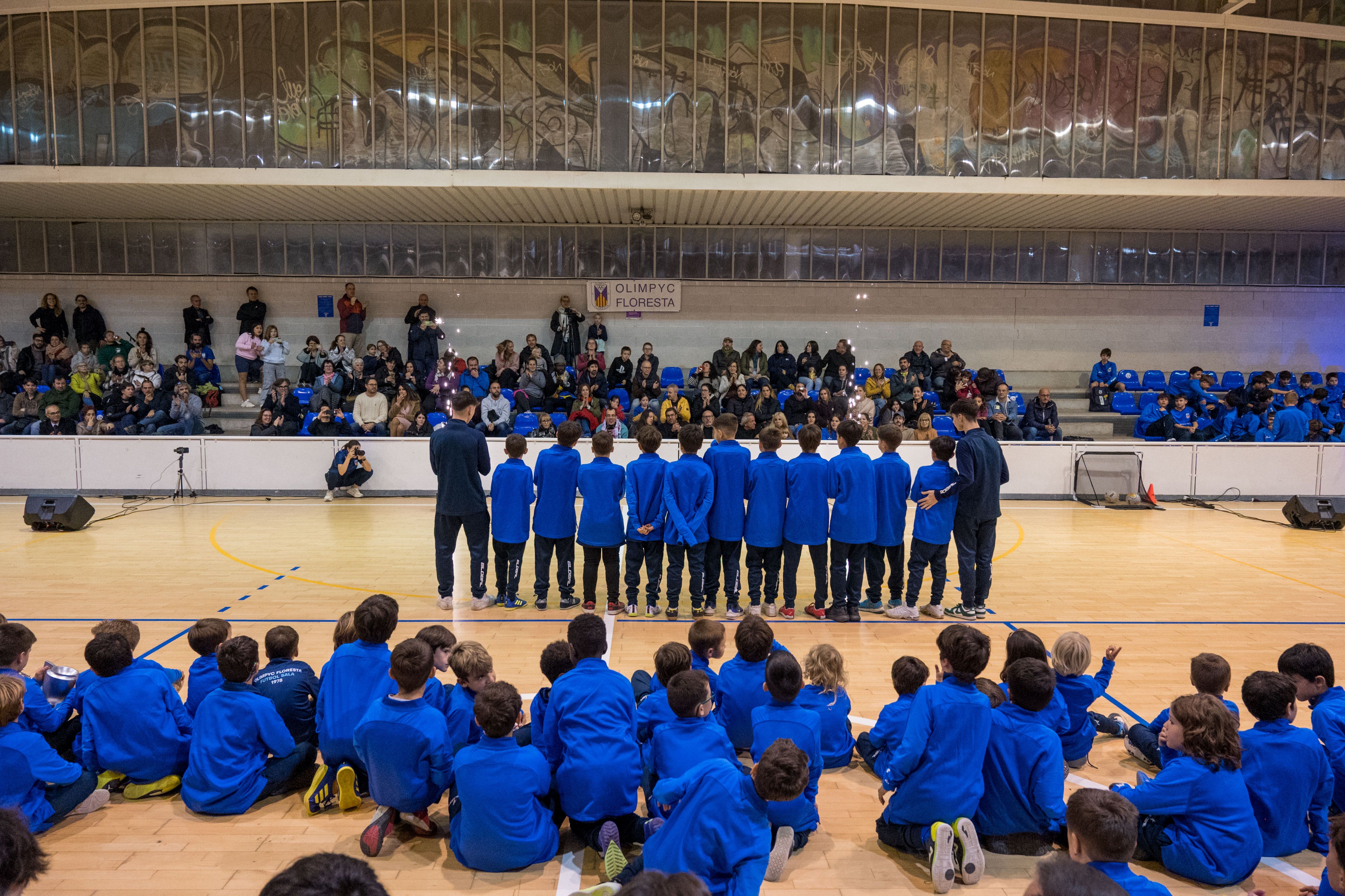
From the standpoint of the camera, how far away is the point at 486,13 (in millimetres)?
14406

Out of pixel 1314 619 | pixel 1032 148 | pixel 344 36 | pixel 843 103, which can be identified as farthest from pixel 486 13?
pixel 1314 619

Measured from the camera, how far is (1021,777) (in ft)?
11.2

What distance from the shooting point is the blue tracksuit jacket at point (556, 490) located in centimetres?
698

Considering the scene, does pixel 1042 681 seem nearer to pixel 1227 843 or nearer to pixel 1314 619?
pixel 1227 843

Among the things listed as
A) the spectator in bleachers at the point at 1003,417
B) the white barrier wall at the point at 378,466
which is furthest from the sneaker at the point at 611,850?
the spectator in bleachers at the point at 1003,417

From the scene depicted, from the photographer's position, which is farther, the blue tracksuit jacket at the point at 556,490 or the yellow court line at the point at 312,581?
the yellow court line at the point at 312,581

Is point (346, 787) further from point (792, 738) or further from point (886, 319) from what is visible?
point (886, 319)

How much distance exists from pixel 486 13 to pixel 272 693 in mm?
13762

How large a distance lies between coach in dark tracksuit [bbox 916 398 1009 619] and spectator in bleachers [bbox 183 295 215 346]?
1634 centimetres

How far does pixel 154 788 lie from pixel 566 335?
46.3 ft

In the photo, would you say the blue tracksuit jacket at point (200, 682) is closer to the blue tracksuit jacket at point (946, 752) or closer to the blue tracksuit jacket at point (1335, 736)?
the blue tracksuit jacket at point (1335, 736)

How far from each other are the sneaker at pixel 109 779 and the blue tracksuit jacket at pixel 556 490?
3.43m

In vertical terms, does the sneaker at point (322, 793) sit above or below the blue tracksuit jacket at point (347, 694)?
below

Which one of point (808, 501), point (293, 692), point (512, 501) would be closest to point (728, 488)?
point (808, 501)
